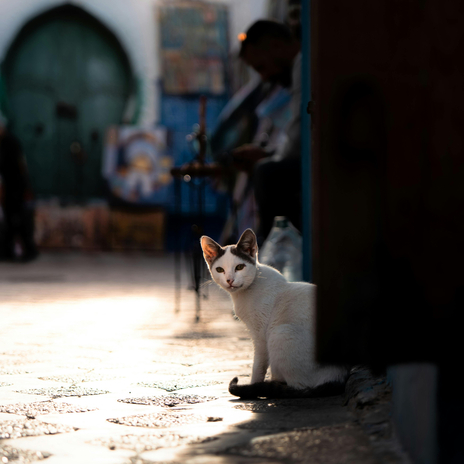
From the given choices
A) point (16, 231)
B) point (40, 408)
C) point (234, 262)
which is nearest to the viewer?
point (40, 408)

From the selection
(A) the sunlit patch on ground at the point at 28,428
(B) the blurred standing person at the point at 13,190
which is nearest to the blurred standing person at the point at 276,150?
(A) the sunlit patch on ground at the point at 28,428

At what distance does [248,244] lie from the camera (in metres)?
3.05

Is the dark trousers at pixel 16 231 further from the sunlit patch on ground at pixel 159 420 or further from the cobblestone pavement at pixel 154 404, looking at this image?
the sunlit patch on ground at pixel 159 420

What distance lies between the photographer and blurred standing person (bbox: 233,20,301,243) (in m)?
4.70

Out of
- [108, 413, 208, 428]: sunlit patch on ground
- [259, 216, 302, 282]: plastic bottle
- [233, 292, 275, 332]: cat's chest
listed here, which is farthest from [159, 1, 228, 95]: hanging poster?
[108, 413, 208, 428]: sunlit patch on ground

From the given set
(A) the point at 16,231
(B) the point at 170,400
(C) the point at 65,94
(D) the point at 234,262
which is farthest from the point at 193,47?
(B) the point at 170,400

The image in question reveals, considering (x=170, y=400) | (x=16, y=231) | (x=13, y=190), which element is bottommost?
(x=16, y=231)

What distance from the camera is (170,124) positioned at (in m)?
14.7

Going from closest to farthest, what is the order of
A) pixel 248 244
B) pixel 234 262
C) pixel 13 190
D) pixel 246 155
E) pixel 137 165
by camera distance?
pixel 234 262, pixel 248 244, pixel 246 155, pixel 13 190, pixel 137 165

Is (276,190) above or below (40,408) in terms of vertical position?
above

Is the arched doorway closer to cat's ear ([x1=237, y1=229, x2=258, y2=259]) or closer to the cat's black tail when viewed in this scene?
cat's ear ([x1=237, y1=229, x2=258, y2=259])

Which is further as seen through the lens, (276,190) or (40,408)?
(276,190)

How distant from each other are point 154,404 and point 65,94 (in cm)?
1314

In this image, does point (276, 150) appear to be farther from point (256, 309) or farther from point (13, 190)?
point (13, 190)
